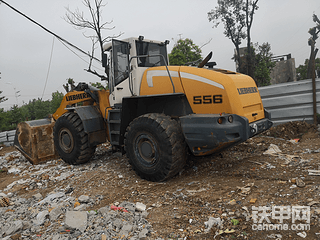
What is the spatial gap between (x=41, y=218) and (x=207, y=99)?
315 centimetres

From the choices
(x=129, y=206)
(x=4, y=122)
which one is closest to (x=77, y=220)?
(x=129, y=206)

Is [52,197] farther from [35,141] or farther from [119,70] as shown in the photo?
[35,141]

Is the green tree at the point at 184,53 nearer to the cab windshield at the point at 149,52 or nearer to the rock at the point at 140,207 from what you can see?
the cab windshield at the point at 149,52

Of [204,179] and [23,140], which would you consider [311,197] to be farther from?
[23,140]

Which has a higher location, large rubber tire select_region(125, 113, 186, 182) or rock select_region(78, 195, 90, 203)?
large rubber tire select_region(125, 113, 186, 182)

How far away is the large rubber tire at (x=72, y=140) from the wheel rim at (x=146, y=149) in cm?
190

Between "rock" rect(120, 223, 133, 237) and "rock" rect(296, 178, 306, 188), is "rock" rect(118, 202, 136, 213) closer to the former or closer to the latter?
"rock" rect(120, 223, 133, 237)

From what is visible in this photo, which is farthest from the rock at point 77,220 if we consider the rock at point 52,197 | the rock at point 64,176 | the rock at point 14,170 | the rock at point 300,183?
the rock at point 14,170

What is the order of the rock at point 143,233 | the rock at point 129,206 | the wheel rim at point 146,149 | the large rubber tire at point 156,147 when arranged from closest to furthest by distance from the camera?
1. the rock at point 143,233
2. the rock at point 129,206
3. the large rubber tire at point 156,147
4. the wheel rim at point 146,149

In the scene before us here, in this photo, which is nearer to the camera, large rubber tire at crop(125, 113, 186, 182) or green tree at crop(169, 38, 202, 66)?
large rubber tire at crop(125, 113, 186, 182)

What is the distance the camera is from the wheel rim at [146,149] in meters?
4.61

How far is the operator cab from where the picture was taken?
5316 mm

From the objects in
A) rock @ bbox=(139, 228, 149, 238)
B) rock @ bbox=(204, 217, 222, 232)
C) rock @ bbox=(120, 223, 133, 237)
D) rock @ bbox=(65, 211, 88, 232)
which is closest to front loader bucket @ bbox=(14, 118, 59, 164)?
rock @ bbox=(65, 211, 88, 232)

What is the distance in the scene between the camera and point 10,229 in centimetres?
348
